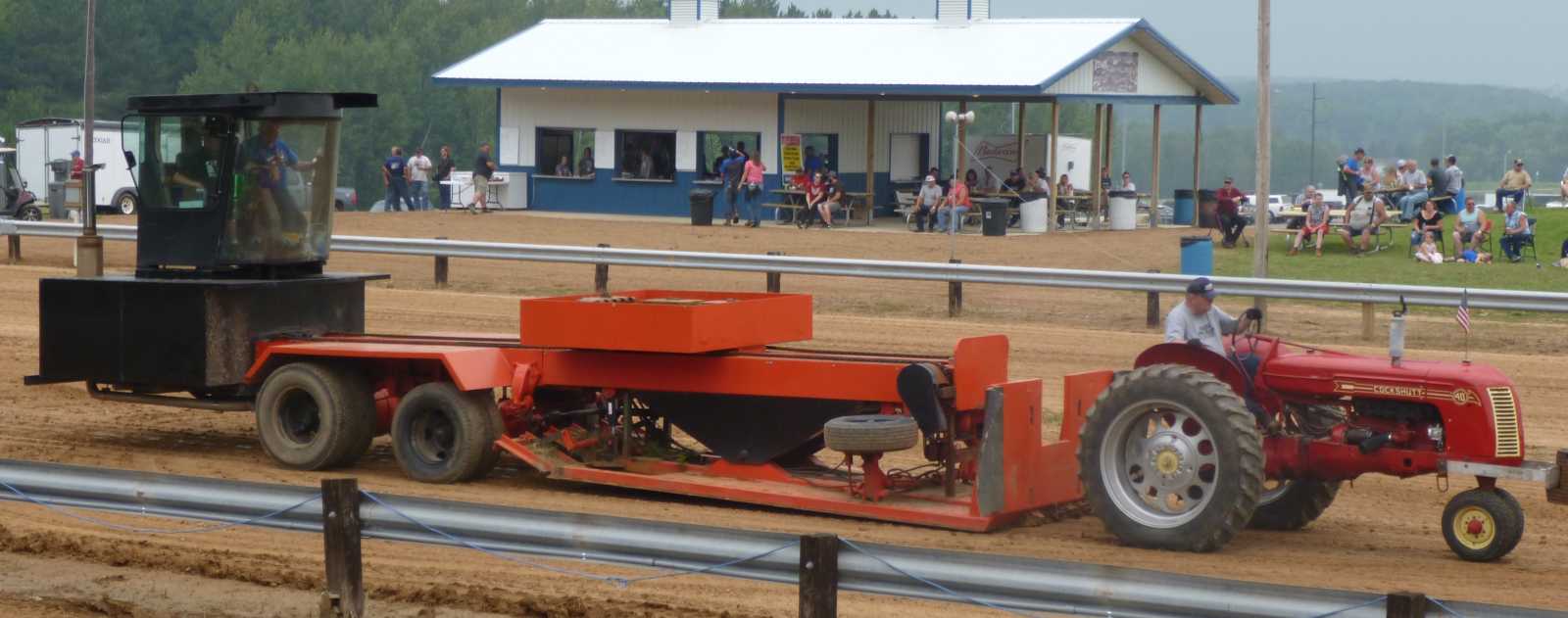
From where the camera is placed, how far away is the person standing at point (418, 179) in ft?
132

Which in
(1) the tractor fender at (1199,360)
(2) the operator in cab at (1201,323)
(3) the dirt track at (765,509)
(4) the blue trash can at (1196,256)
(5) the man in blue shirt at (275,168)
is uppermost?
(5) the man in blue shirt at (275,168)

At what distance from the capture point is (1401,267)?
25.7 m

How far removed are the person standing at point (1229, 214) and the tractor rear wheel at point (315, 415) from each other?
22164mm

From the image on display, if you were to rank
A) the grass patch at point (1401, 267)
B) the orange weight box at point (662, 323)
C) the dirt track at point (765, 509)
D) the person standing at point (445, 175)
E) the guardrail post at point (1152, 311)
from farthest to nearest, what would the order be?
1. the person standing at point (445, 175)
2. the grass patch at point (1401, 267)
3. the guardrail post at point (1152, 311)
4. the orange weight box at point (662, 323)
5. the dirt track at point (765, 509)

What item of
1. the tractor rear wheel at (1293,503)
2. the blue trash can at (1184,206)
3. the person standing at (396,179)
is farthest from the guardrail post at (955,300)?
the blue trash can at (1184,206)

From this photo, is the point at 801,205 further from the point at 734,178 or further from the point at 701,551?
the point at 701,551

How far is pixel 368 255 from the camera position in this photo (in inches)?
1062

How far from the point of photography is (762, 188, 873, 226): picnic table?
3531cm

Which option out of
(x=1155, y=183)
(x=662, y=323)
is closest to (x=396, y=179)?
(x=1155, y=183)

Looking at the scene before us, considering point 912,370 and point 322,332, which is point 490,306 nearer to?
point 322,332

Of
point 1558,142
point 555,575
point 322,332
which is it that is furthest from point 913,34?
point 1558,142

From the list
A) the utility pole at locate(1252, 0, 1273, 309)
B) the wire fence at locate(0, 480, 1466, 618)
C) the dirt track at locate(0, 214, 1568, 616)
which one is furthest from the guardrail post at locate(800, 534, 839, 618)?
the utility pole at locate(1252, 0, 1273, 309)

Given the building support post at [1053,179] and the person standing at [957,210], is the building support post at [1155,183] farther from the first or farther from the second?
the person standing at [957,210]

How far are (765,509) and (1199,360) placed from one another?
258 centimetres
